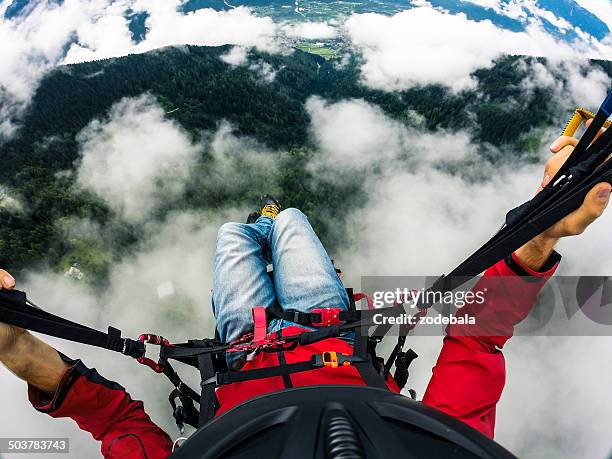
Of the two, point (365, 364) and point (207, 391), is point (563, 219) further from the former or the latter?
point (207, 391)

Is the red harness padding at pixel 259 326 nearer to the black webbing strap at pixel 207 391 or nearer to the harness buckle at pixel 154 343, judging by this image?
the black webbing strap at pixel 207 391

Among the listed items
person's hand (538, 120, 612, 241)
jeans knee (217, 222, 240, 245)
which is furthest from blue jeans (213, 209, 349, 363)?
person's hand (538, 120, 612, 241)

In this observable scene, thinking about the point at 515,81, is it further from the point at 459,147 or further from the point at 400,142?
the point at 400,142

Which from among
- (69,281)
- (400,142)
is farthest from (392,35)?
(69,281)

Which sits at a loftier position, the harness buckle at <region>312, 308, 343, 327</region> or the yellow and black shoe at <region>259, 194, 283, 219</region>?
the harness buckle at <region>312, 308, 343, 327</region>

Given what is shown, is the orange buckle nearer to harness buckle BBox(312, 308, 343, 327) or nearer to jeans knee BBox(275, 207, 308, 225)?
harness buckle BBox(312, 308, 343, 327)

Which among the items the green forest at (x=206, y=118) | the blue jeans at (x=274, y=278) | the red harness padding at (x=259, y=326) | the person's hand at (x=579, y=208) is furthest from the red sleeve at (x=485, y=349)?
the green forest at (x=206, y=118)
